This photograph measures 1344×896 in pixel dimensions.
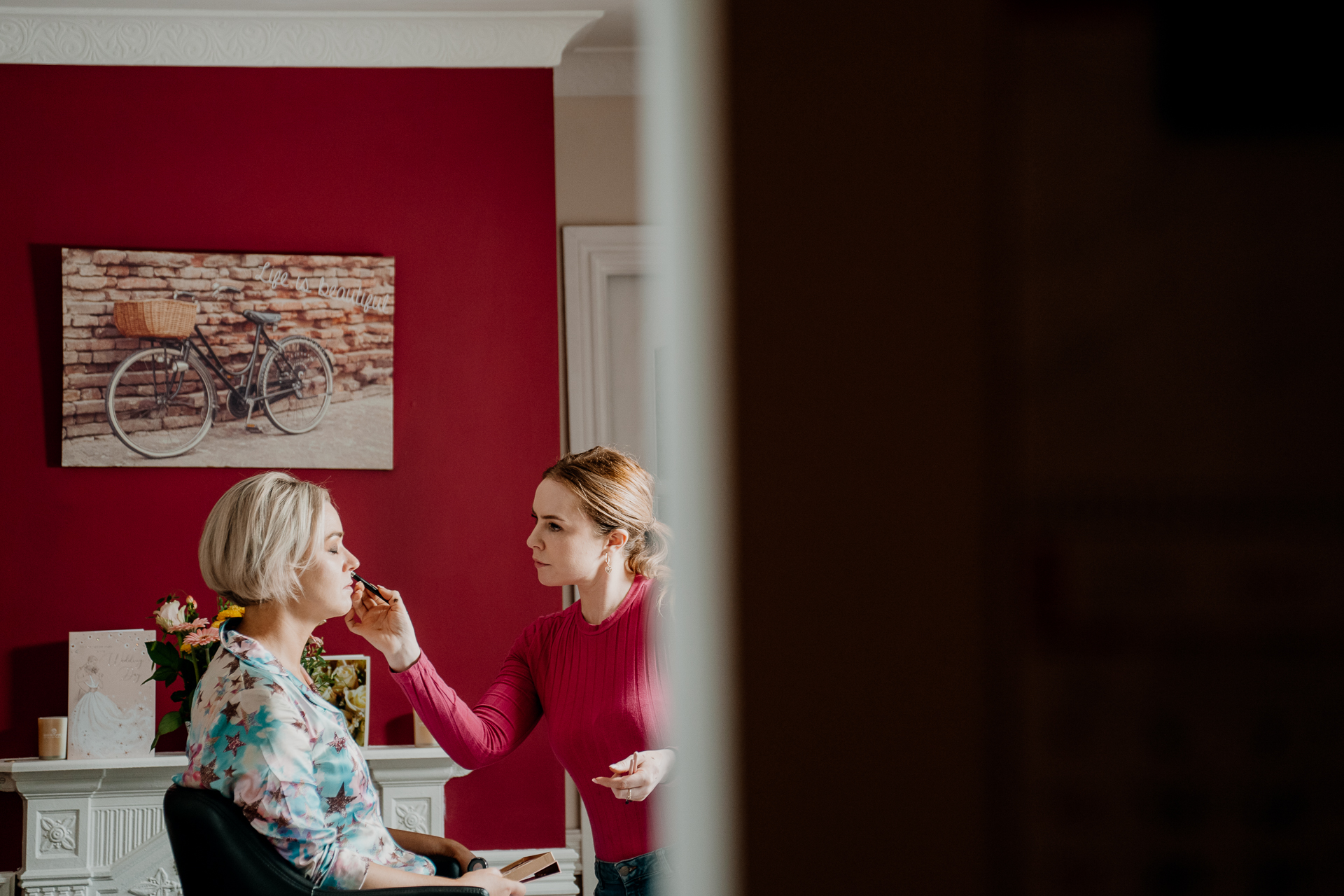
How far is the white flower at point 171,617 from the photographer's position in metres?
2.53

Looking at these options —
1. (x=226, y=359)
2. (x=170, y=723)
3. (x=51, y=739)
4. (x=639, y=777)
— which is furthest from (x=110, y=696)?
(x=639, y=777)

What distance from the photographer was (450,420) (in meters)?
3.00

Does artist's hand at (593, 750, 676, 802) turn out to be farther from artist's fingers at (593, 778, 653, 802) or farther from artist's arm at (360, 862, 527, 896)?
artist's arm at (360, 862, 527, 896)

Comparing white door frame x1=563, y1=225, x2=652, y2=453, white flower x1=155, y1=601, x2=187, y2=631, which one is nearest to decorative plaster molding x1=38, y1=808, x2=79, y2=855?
white flower x1=155, y1=601, x2=187, y2=631

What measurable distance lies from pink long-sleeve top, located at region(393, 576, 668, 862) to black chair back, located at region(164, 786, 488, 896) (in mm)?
369

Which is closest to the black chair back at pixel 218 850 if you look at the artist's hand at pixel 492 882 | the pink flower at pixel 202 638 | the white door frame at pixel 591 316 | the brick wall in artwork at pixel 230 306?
the artist's hand at pixel 492 882

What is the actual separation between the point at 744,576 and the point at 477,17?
3.24 meters

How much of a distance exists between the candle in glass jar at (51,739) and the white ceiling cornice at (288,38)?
6.71 ft

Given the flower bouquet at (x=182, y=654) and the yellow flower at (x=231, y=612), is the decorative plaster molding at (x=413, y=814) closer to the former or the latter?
the flower bouquet at (x=182, y=654)

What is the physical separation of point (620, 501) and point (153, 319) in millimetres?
1855

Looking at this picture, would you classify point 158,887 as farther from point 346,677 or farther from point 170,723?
point 346,677

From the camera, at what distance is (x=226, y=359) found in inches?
113

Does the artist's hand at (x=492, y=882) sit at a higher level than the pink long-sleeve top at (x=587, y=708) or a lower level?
lower

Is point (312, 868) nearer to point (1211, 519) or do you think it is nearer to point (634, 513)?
point (634, 513)
